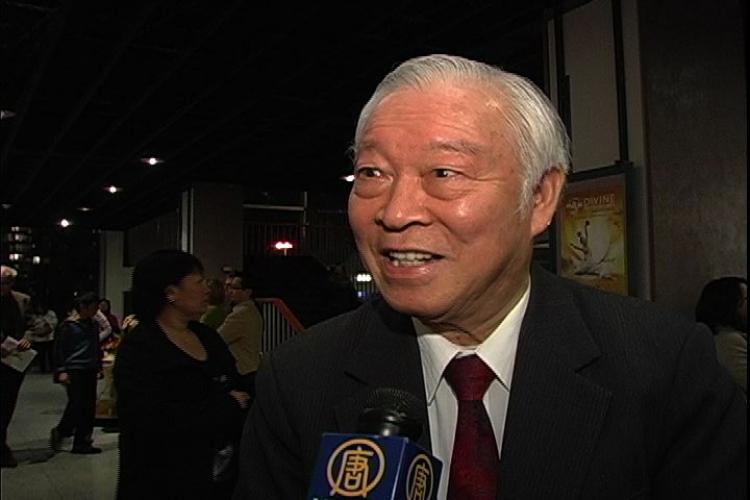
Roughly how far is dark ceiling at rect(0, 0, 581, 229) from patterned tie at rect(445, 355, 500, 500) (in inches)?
125

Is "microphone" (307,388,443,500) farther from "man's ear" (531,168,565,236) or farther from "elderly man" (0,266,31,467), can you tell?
"elderly man" (0,266,31,467)

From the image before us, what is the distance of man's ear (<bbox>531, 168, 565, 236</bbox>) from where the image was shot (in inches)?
39.2

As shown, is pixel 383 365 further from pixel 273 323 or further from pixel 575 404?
pixel 273 323

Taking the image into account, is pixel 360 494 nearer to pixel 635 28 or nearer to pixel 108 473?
pixel 635 28

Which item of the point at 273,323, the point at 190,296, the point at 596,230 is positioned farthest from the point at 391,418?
the point at 273,323

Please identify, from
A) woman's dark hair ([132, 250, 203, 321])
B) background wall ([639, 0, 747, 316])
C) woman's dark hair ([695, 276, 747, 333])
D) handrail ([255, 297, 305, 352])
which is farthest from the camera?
handrail ([255, 297, 305, 352])

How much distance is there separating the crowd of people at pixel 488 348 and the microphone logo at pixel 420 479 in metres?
0.08

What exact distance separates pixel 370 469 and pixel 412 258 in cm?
29

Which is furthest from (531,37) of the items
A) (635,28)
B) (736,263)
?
(736,263)

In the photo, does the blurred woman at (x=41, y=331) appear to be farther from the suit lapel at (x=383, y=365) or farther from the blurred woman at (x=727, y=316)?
the suit lapel at (x=383, y=365)

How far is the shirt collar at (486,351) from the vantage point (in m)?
1.00

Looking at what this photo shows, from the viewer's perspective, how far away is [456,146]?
0.89 meters

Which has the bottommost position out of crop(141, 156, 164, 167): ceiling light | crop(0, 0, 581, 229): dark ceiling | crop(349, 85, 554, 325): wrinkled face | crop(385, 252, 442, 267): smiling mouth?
crop(385, 252, 442, 267): smiling mouth

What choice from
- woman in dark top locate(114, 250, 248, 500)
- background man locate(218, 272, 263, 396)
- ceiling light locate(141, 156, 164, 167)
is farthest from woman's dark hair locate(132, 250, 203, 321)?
ceiling light locate(141, 156, 164, 167)
